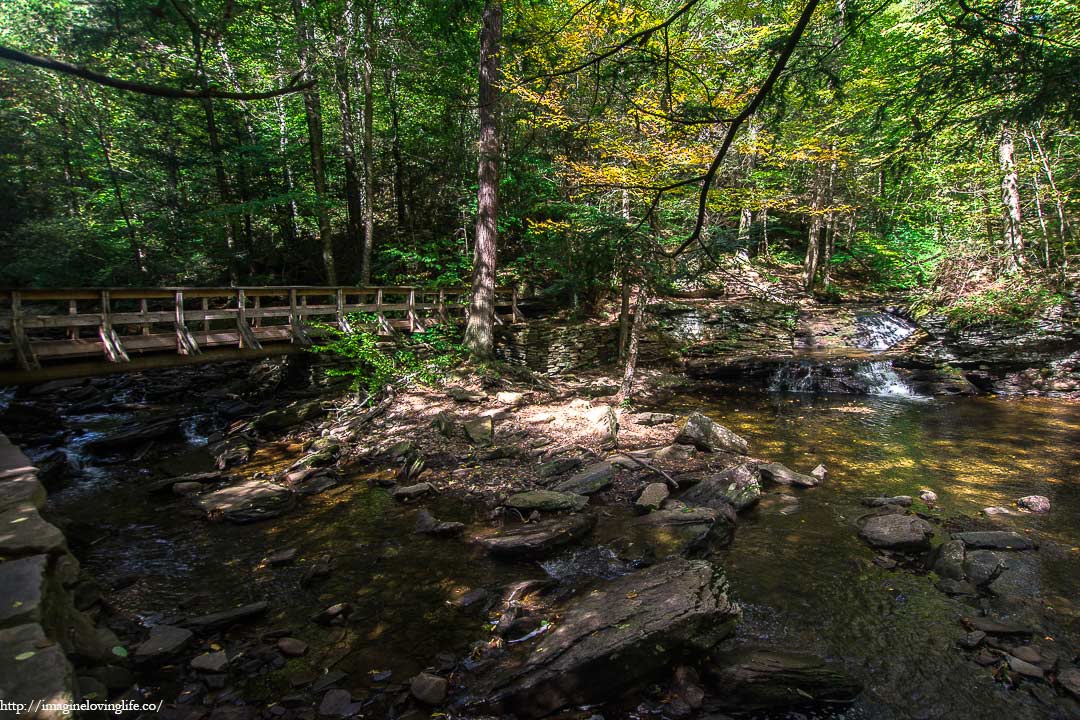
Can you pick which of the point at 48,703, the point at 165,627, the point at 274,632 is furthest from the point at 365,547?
the point at 48,703

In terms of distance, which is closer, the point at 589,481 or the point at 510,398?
the point at 589,481

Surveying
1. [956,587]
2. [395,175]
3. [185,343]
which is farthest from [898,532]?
[395,175]

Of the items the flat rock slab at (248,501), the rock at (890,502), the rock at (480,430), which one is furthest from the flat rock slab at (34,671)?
the rock at (890,502)

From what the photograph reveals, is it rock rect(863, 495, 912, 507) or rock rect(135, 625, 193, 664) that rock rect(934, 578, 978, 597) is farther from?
rock rect(135, 625, 193, 664)

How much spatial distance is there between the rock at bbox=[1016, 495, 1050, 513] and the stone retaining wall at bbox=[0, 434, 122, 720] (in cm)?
864

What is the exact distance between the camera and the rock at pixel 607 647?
3.08 meters

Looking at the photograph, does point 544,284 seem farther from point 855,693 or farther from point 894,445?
point 855,693

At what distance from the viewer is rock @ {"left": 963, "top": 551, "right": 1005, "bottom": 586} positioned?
14.0ft

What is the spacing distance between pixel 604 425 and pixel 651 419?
1380 millimetres

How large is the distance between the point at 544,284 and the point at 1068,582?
46.1ft

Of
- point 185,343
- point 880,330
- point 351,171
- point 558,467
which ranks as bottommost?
point 558,467

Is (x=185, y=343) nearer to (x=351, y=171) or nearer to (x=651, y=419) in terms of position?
(x=651, y=419)

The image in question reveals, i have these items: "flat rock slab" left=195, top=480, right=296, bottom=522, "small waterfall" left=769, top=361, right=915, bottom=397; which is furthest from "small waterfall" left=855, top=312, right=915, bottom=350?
"flat rock slab" left=195, top=480, right=296, bottom=522

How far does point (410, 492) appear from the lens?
20.9 ft
